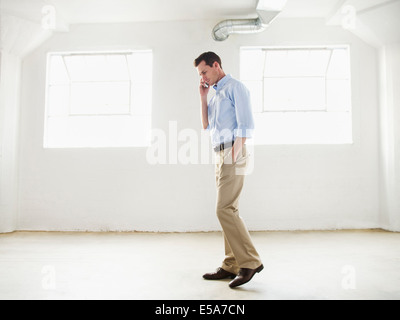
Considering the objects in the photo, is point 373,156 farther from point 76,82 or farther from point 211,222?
point 76,82

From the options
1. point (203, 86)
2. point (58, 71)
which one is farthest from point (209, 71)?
point (58, 71)

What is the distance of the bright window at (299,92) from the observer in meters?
4.32

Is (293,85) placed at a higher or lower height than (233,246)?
higher

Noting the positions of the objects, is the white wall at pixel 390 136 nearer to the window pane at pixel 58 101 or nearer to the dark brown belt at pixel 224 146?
the dark brown belt at pixel 224 146

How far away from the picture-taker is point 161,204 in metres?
4.07

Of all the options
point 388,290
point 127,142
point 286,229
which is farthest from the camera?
point 127,142

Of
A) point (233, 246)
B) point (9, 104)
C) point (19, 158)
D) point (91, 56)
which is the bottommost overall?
point (233, 246)

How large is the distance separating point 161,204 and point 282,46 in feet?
9.70

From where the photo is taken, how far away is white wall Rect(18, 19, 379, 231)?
4.06 m

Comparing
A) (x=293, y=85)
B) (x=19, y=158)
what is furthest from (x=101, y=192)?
(x=293, y=85)

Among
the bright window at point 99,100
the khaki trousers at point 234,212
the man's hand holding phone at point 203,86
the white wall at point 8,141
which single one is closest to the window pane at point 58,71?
the bright window at point 99,100

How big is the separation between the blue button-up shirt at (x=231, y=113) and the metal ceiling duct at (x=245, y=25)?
2.15m

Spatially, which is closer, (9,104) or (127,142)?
(9,104)

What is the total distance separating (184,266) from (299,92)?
3231 millimetres
